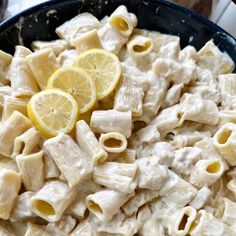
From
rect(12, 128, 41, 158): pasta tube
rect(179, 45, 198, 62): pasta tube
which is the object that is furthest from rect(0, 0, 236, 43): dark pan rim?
rect(12, 128, 41, 158): pasta tube

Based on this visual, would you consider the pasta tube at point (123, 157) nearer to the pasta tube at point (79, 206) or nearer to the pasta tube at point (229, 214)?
the pasta tube at point (79, 206)

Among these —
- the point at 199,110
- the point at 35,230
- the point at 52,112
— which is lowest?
the point at 35,230

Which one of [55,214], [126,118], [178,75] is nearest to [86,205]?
[55,214]

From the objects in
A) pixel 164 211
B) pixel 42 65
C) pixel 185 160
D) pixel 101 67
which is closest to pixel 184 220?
pixel 164 211

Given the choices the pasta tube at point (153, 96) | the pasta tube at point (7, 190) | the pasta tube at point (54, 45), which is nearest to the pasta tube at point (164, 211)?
the pasta tube at point (153, 96)

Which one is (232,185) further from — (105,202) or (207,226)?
(105,202)

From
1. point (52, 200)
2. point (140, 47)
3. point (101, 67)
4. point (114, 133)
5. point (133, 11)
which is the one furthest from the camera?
point (133, 11)

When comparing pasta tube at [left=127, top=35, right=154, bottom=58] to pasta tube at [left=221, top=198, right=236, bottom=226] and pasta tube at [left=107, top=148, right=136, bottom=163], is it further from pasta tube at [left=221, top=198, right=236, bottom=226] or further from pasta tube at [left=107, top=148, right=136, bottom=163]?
pasta tube at [left=221, top=198, right=236, bottom=226]

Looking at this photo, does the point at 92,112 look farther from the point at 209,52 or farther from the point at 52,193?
the point at 209,52
